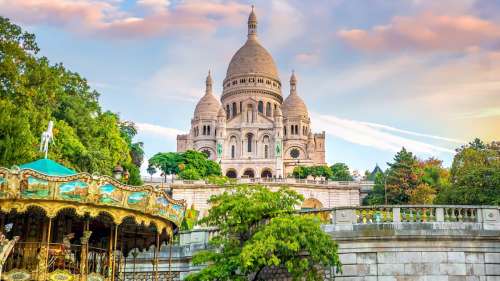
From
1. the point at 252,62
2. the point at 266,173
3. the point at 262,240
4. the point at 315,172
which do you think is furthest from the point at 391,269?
the point at 252,62

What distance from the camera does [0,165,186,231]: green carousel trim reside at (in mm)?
17766

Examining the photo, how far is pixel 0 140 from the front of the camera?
101ft

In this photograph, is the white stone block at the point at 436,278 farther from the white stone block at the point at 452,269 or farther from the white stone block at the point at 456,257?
the white stone block at the point at 456,257

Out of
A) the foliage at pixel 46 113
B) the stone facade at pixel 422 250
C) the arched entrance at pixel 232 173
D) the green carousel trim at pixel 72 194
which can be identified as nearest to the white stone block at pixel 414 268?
the stone facade at pixel 422 250

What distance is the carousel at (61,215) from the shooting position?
1786 cm

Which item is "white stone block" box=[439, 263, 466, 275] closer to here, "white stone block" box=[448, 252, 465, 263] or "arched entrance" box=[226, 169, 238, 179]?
"white stone block" box=[448, 252, 465, 263]

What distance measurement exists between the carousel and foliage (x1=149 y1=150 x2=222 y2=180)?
61.9 m

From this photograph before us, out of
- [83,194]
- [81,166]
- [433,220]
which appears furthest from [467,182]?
[83,194]

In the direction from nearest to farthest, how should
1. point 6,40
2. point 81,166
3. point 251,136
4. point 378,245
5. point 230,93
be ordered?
point 378,245, point 6,40, point 81,166, point 251,136, point 230,93

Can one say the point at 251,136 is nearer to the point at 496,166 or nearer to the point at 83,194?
the point at 496,166

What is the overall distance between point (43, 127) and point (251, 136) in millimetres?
79420

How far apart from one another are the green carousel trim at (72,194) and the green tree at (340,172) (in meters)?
75.2

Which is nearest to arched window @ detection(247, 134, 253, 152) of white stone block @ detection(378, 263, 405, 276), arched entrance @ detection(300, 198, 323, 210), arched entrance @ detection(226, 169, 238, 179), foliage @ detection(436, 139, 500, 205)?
arched entrance @ detection(226, 169, 238, 179)

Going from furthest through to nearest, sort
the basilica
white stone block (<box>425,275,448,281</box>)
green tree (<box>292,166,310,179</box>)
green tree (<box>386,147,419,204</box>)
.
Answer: the basilica < green tree (<box>292,166,310,179</box>) < green tree (<box>386,147,419,204</box>) < white stone block (<box>425,275,448,281</box>)
